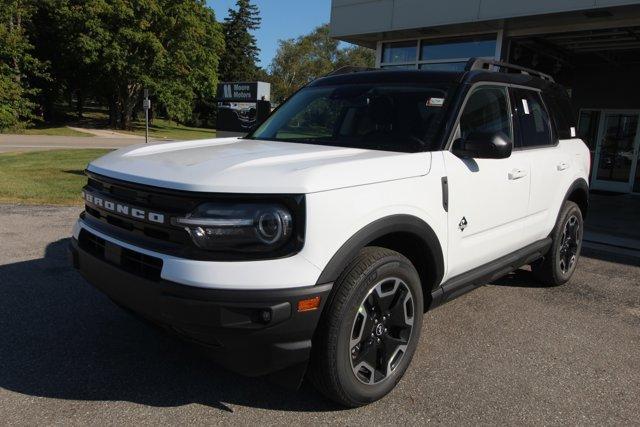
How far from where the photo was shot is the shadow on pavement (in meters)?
3.00

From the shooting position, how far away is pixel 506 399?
10.2ft

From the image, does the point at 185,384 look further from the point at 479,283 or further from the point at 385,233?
the point at 479,283

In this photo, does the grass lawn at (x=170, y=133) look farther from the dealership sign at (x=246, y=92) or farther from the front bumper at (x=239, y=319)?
the front bumper at (x=239, y=319)

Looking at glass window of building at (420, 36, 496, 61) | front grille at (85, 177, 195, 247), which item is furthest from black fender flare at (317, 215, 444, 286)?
glass window of building at (420, 36, 496, 61)

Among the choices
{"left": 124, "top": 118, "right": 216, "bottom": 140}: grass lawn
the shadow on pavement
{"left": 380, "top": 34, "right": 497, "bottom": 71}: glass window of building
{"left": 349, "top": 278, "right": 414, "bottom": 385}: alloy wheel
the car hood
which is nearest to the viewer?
the car hood

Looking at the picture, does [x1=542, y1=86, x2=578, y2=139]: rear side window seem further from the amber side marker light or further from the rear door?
the amber side marker light

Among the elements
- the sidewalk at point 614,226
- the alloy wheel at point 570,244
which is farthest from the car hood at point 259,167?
the sidewalk at point 614,226

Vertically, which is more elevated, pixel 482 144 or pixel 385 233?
pixel 482 144

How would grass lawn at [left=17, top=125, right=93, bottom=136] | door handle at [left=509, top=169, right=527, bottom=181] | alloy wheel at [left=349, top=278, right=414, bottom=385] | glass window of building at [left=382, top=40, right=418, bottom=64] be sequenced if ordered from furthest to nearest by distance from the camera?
grass lawn at [left=17, top=125, right=93, bottom=136]
glass window of building at [left=382, top=40, right=418, bottom=64]
door handle at [left=509, top=169, right=527, bottom=181]
alloy wheel at [left=349, top=278, right=414, bottom=385]

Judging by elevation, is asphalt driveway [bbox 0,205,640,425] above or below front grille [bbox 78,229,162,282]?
below

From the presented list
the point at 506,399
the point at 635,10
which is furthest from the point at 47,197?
the point at 635,10

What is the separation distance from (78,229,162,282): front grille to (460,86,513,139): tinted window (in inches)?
83.2

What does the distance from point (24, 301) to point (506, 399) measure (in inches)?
144

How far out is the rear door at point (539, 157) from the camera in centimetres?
427
